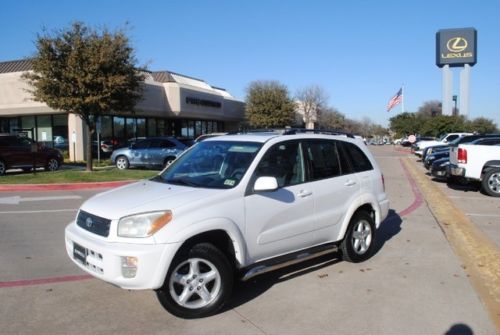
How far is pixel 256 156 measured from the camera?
5070mm

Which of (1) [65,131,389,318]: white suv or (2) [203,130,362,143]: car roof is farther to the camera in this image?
(2) [203,130,362,143]: car roof

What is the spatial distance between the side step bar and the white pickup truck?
29.1 feet

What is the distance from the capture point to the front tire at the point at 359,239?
6.09m

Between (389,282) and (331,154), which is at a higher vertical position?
(331,154)

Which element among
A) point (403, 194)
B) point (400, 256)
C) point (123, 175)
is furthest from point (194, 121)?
point (400, 256)

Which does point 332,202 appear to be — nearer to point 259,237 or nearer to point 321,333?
point 259,237

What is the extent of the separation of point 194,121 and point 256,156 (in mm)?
37182

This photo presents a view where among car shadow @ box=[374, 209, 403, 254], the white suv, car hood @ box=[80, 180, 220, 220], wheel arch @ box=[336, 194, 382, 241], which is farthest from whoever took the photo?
car shadow @ box=[374, 209, 403, 254]

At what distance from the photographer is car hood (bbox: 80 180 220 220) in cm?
430

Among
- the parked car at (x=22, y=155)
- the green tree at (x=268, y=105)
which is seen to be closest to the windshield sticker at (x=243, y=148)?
the parked car at (x=22, y=155)

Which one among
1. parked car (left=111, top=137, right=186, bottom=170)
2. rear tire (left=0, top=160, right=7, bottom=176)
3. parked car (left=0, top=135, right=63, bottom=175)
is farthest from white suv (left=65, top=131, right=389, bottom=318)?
parked car (left=111, top=137, right=186, bottom=170)

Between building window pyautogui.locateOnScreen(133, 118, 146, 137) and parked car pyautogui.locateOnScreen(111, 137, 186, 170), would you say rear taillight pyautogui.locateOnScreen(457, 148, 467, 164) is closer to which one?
parked car pyautogui.locateOnScreen(111, 137, 186, 170)

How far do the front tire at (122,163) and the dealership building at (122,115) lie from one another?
1.65m

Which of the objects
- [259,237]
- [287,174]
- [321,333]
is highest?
[287,174]
